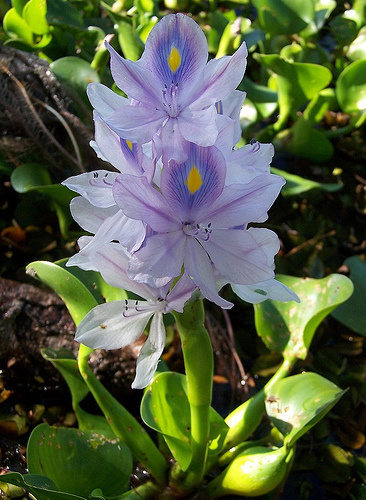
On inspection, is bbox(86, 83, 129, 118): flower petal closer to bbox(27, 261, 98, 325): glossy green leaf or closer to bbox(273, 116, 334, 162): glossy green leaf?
bbox(27, 261, 98, 325): glossy green leaf

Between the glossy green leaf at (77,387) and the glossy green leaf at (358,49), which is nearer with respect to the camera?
the glossy green leaf at (77,387)

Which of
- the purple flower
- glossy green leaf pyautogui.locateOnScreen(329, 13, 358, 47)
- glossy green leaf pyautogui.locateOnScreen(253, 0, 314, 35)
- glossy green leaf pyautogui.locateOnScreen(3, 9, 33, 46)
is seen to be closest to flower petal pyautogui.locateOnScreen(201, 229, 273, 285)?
the purple flower

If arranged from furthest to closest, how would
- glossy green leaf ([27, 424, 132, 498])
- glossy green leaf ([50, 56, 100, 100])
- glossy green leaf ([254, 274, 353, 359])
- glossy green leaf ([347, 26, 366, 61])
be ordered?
1. glossy green leaf ([347, 26, 366, 61])
2. glossy green leaf ([50, 56, 100, 100])
3. glossy green leaf ([254, 274, 353, 359])
4. glossy green leaf ([27, 424, 132, 498])

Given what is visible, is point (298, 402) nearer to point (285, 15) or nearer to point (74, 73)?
point (74, 73)

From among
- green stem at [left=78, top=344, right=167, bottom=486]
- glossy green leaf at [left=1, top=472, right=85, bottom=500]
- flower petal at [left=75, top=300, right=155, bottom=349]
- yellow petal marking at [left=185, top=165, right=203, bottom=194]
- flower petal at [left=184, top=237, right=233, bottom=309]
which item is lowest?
green stem at [left=78, top=344, right=167, bottom=486]

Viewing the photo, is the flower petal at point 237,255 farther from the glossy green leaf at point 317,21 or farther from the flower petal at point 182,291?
the glossy green leaf at point 317,21

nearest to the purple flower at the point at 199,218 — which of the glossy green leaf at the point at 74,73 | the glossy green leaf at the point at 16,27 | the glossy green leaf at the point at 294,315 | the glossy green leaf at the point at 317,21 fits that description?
the glossy green leaf at the point at 294,315
